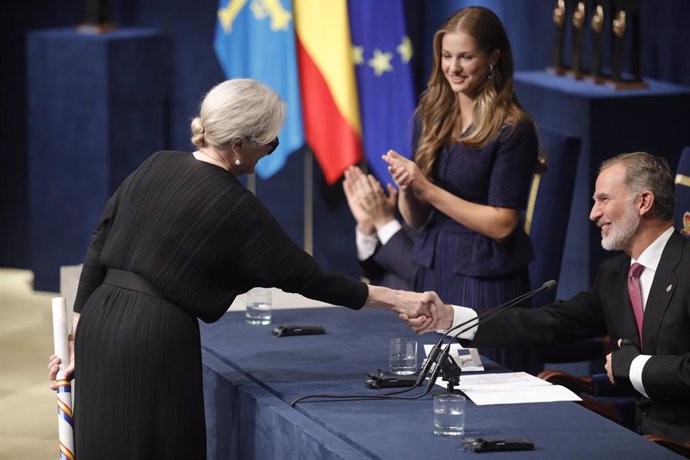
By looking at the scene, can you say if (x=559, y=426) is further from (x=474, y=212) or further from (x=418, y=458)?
(x=474, y=212)

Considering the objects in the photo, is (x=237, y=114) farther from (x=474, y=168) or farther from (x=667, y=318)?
(x=474, y=168)

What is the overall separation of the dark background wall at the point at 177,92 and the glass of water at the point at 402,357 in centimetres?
407

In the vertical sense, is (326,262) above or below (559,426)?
below

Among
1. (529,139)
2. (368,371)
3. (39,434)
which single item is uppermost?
(529,139)

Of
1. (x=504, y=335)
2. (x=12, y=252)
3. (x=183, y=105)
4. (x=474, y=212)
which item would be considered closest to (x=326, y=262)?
(x=183, y=105)

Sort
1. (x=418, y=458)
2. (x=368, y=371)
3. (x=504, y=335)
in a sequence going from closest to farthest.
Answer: (x=418, y=458) < (x=368, y=371) < (x=504, y=335)

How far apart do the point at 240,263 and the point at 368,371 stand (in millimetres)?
521

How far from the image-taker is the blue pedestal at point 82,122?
7465 millimetres

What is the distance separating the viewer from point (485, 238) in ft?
14.2

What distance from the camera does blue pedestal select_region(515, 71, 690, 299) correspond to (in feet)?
18.1

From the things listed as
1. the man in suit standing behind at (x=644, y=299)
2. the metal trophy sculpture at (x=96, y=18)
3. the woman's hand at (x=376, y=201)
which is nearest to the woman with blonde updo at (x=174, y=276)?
the man in suit standing behind at (x=644, y=299)

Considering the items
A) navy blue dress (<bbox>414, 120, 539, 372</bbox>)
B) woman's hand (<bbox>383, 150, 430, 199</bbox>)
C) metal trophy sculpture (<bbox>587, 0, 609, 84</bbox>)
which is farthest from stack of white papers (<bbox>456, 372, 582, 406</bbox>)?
metal trophy sculpture (<bbox>587, 0, 609, 84</bbox>)

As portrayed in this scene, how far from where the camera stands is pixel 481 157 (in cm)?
423

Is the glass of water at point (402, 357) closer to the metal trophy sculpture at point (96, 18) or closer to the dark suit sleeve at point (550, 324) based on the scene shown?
the dark suit sleeve at point (550, 324)
